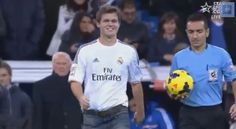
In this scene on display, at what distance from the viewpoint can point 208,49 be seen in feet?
35.6

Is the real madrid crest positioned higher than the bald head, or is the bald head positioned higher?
the real madrid crest

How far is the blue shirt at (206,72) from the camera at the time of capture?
10.7 meters

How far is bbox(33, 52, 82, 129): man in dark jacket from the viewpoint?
511 inches

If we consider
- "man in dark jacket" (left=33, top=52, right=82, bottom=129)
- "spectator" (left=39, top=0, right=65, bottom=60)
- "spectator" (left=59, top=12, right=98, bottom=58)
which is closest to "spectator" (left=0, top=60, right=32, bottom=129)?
"man in dark jacket" (left=33, top=52, right=82, bottom=129)

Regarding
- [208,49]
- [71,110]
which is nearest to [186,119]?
[208,49]

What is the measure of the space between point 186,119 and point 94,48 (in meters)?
1.23

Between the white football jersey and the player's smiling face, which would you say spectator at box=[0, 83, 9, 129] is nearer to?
the white football jersey

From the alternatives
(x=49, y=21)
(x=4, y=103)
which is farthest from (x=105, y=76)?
(x=49, y=21)

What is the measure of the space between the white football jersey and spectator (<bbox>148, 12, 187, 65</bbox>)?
339 cm

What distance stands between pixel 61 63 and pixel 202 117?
9.09 ft

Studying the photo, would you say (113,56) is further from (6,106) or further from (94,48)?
(6,106)

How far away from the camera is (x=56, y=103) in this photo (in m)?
13.1

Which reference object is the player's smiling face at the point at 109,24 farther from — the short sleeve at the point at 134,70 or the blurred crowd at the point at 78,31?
the blurred crowd at the point at 78,31

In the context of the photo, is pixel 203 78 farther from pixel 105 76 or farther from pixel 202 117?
pixel 105 76
